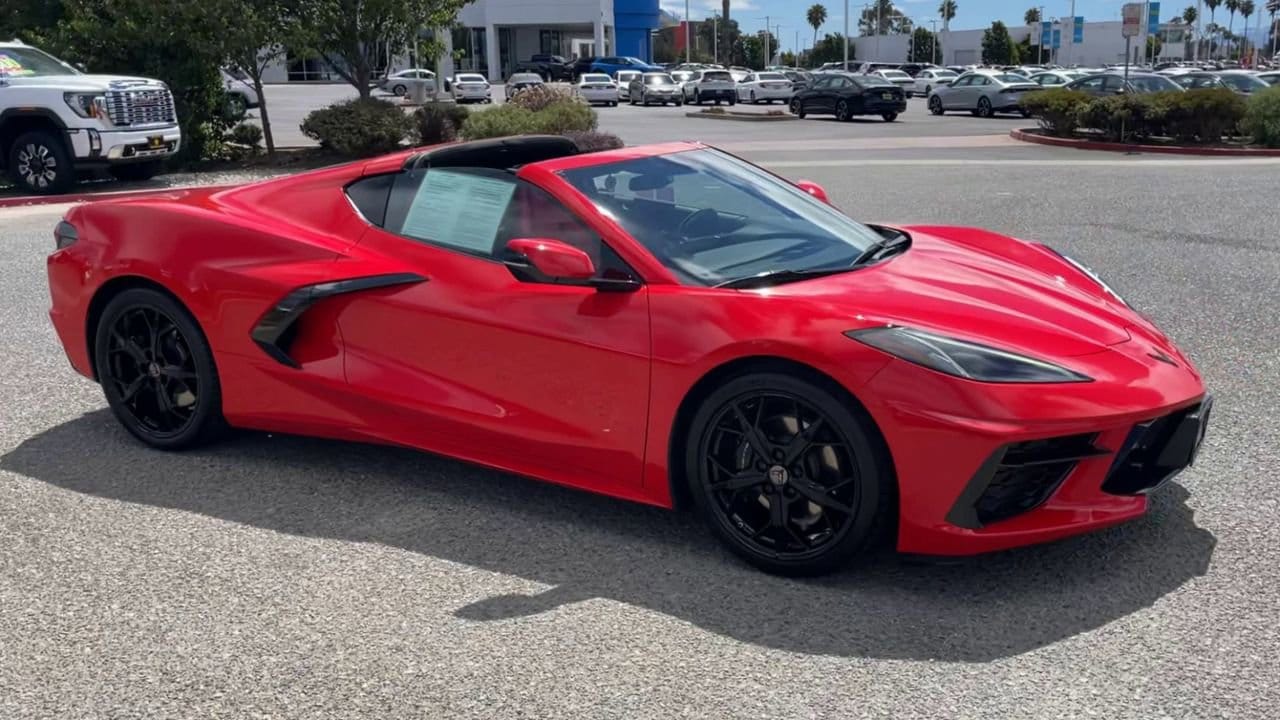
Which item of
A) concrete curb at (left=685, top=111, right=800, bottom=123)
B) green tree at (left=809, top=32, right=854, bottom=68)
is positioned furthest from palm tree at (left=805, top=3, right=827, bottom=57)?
concrete curb at (left=685, top=111, right=800, bottom=123)

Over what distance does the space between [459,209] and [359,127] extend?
17.3 meters

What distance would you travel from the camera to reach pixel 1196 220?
41.3 feet

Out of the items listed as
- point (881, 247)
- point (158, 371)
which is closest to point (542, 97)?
point (158, 371)

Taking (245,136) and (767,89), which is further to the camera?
(767,89)

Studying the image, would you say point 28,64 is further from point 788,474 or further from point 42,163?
point 788,474

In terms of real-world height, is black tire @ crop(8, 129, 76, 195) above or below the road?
above

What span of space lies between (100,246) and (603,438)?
2686mm

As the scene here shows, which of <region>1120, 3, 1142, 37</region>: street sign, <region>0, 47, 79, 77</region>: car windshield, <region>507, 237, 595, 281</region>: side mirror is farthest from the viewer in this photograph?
<region>1120, 3, 1142, 37</region>: street sign

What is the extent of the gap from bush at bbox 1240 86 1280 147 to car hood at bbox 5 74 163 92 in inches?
776

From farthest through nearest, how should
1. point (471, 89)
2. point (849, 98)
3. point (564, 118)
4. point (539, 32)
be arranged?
point (539, 32) → point (471, 89) → point (849, 98) → point (564, 118)

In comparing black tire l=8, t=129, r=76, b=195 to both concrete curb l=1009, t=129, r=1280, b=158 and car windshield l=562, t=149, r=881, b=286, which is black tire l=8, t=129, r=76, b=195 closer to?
car windshield l=562, t=149, r=881, b=286

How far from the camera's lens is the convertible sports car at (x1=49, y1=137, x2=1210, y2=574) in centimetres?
371

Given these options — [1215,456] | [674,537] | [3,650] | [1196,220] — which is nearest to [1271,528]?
[1215,456]

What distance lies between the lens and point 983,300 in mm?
4168
